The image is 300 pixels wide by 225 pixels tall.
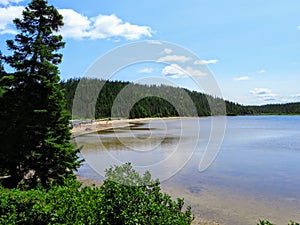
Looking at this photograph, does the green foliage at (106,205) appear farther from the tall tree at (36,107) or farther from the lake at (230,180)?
the lake at (230,180)

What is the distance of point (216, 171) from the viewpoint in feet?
66.2

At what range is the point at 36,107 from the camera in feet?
33.7

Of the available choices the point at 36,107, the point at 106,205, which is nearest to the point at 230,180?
the point at 36,107

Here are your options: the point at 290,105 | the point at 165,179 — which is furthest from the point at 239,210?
the point at 290,105

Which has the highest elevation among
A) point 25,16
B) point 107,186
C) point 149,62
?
point 25,16

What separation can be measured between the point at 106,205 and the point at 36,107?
6370 mm

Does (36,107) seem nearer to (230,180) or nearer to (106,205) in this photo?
(106,205)

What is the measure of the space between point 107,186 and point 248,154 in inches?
1001

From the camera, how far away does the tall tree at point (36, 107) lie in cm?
1017

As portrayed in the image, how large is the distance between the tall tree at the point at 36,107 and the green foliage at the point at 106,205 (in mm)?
4030

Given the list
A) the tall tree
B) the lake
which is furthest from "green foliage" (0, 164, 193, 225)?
the lake

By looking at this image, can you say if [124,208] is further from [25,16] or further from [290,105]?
[290,105]

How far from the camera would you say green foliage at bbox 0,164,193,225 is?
488cm

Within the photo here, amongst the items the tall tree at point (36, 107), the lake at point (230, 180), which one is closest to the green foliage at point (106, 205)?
the tall tree at point (36, 107)
